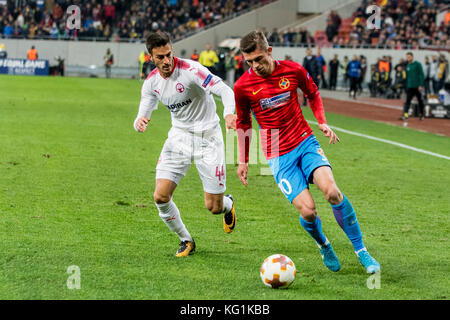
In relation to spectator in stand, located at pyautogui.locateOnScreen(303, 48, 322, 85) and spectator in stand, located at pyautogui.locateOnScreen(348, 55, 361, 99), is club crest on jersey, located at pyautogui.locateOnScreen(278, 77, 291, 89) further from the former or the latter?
spectator in stand, located at pyautogui.locateOnScreen(348, 55, 361, 99)


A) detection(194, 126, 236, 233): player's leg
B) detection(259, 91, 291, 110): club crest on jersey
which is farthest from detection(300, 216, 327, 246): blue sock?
detection(194, 126, 236, 233): player's leg

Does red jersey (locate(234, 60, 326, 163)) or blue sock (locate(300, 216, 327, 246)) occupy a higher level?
red jersey (locate(234, 60, 326, 163))

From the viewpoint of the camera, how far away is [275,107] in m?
6.56

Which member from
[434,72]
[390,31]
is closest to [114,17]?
[390,31]

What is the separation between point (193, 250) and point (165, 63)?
6.00 feet

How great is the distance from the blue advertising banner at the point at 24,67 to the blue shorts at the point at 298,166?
40.1 meters

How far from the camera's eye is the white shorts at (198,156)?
7.09m

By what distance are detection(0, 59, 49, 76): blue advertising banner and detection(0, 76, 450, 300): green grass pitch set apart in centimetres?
2943

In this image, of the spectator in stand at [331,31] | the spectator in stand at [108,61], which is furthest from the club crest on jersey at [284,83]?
the spectator in stand at [108,61]

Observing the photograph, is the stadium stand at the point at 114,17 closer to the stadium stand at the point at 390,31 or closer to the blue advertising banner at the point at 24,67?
the blue advertising banner at the point at 24,67

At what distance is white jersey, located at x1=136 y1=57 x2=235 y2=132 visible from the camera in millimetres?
6930

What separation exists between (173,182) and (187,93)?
34.5 inches
